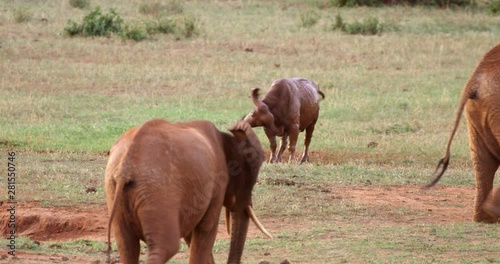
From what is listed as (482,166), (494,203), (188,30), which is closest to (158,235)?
(494,203)

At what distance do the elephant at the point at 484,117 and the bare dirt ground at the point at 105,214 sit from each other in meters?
0.63

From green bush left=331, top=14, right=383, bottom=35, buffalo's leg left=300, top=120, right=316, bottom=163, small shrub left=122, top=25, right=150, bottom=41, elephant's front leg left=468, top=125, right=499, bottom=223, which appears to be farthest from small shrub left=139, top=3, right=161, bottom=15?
elephant's front leg left=468, top=125, right=499, bottom=223

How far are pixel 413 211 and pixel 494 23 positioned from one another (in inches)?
707

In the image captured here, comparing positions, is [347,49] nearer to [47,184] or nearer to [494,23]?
[494,23]

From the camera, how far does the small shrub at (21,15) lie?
24.8 metres

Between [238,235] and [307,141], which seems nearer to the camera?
[238,235]

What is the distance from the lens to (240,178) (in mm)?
7055

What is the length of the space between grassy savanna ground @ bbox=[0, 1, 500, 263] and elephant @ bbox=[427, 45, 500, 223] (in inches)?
18.8

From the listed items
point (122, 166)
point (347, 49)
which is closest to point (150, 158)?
point (122, 166)

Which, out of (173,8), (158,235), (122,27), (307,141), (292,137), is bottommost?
(173,8)

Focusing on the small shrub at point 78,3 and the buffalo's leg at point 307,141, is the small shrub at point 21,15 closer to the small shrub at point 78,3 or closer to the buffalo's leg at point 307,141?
the small shrub at point 78,3

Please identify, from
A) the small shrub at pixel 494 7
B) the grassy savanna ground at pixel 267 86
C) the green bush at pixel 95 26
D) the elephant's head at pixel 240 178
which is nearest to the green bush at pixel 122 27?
the green bush at pixel 95 26

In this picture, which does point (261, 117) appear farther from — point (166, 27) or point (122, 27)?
point (166, 27)

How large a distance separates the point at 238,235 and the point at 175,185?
41.3 inches
